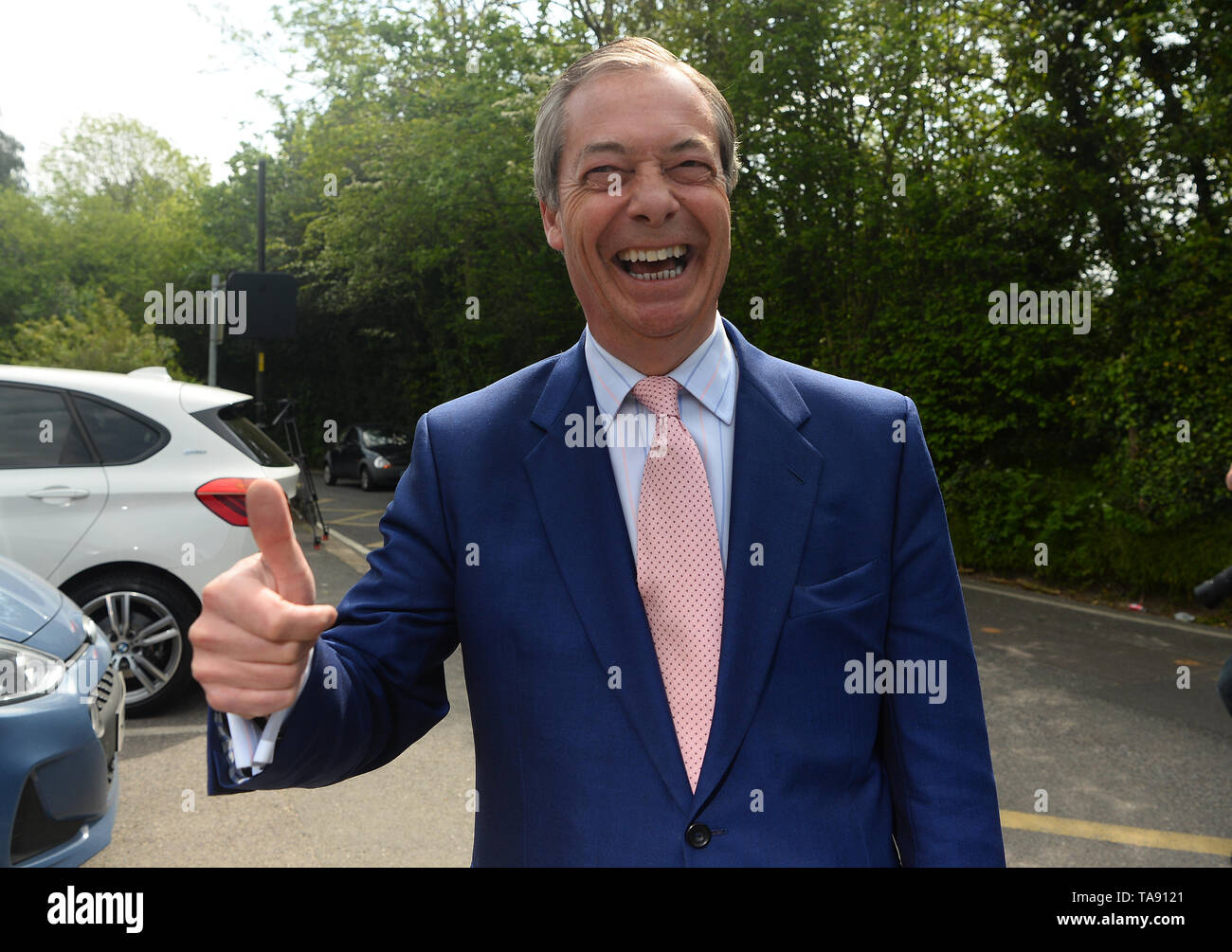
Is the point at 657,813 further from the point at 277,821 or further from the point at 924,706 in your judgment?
the point at 277,821

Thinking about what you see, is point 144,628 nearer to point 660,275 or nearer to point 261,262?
point 660,275

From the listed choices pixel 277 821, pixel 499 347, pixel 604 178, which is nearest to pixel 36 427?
pixel 277 821

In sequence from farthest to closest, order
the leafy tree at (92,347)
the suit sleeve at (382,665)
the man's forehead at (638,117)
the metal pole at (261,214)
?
the leafy tree at (92,347) < the metal pole at (261,214) < the man's forehead at (638,117) < the suit sleeve at (382,665)

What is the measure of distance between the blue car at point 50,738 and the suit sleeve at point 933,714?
2.74 meters

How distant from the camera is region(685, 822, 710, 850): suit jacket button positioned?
1.44 meters

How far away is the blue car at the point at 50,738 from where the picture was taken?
3.13 m

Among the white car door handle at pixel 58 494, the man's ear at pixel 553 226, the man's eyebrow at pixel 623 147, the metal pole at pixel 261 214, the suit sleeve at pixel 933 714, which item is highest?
the metal pole at pixel 261 214

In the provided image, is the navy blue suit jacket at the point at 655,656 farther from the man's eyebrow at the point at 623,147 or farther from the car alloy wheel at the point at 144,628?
the car alloy wheel at the point at 144,628

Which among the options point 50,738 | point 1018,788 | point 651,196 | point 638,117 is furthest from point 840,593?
point 1018,788

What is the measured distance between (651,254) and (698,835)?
92 cm

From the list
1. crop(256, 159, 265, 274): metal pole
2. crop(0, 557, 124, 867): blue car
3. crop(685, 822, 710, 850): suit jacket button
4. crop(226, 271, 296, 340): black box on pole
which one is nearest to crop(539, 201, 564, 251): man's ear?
crop(685, 822, 710, 850): suit jacket button

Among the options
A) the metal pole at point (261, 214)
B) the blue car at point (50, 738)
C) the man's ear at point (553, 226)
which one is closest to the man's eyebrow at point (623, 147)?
the man's ear at point (553, 226)

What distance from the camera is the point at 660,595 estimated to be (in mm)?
1573

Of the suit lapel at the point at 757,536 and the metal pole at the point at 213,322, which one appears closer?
the suit lapel at the point at 757,536
